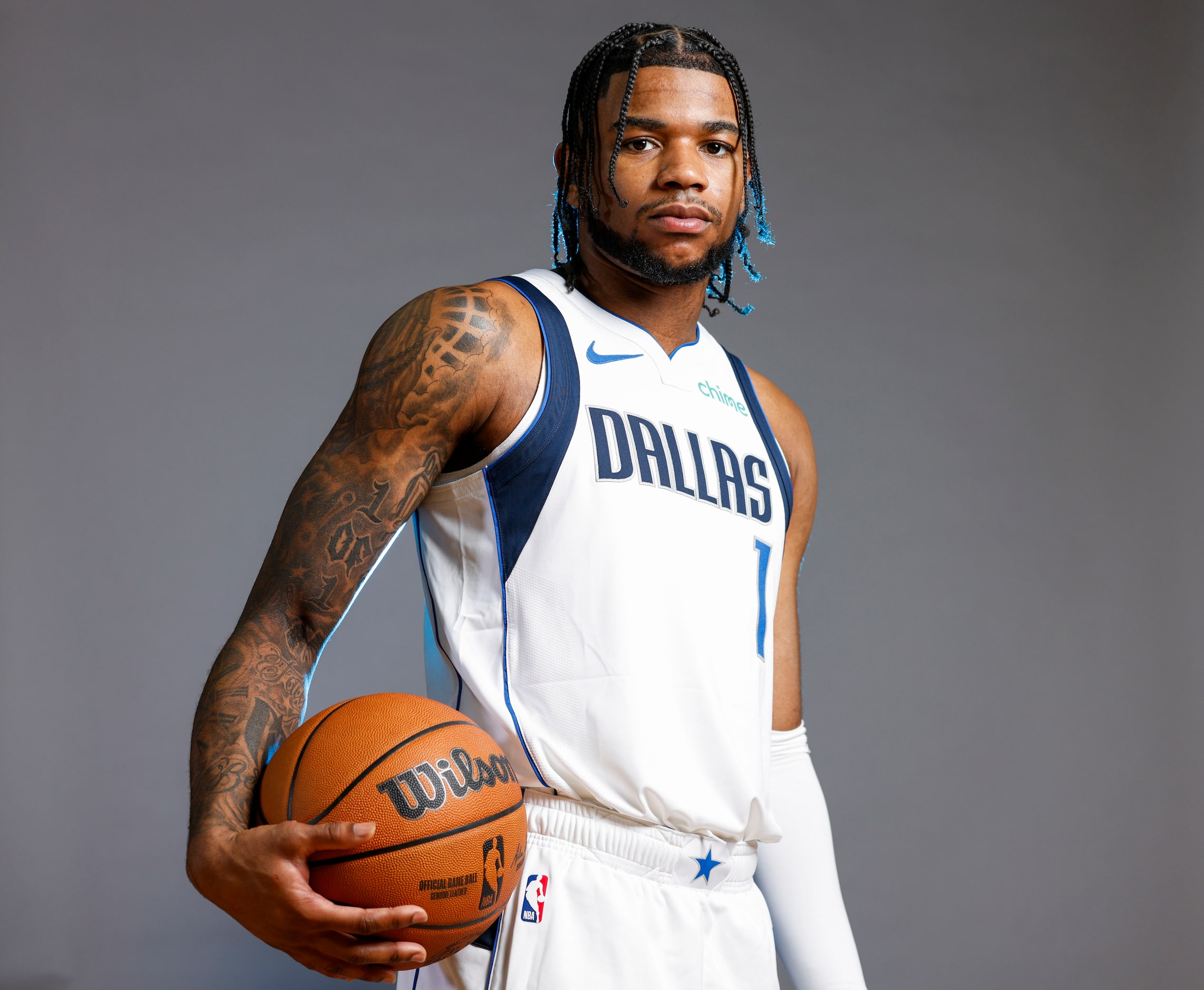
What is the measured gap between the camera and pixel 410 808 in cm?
102

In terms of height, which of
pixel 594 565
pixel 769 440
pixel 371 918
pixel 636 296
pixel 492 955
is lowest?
pixel 492 955

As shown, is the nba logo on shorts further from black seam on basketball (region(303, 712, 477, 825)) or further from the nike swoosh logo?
the nike swoosh logo

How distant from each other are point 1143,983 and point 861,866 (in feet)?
2.86

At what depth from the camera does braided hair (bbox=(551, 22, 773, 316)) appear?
4.85ft

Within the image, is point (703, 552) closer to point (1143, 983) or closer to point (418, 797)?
point (418, 797)

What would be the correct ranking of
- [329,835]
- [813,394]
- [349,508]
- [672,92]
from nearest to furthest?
[329,835], [349,508], [672,92], [813,394]

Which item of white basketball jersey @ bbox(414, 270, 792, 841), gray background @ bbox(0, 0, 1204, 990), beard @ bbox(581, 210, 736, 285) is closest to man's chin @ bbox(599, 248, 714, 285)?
beard @ bbox(581, 210, 736, 285)

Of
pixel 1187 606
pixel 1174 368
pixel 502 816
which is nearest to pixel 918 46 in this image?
pixel 1174 368

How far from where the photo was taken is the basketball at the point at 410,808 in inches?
39.1

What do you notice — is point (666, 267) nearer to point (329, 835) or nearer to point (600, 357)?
point (600, 357)

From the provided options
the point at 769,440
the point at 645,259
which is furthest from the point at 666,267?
the point at 769,440

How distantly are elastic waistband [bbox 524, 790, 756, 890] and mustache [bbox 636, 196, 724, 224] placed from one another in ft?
2.35

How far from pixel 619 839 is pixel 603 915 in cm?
8

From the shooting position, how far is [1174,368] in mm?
3258
